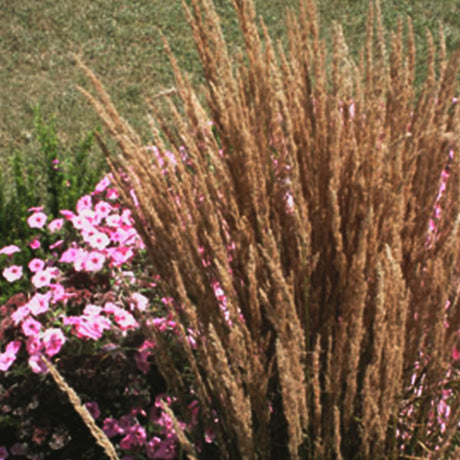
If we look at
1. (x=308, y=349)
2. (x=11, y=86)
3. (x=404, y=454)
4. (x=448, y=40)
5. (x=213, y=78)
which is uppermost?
(x=448, y=40)

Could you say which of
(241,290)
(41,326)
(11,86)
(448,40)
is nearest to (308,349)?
(241,290)

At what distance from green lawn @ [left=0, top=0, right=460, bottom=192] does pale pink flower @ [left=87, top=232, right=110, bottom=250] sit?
230cm

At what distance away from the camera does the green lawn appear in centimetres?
517

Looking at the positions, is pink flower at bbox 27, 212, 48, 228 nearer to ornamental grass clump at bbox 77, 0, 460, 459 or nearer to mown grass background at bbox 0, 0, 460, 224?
ornamental grass clump at bbox 77, 0, 460, 459

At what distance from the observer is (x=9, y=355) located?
88.7 inches

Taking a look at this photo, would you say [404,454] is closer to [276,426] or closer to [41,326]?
[276,426]

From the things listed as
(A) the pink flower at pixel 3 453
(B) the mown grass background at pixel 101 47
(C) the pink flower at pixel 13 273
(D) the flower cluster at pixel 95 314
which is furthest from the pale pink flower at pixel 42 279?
(B) the mown grass background at pixel 101 47

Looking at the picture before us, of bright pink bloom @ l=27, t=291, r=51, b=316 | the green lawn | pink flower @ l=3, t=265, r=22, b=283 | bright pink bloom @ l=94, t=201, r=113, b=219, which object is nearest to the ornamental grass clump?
bright pink bloom @ l=27, t=291, r=51, b=316

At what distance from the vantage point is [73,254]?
251cm

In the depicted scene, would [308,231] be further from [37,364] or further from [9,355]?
[9,355]

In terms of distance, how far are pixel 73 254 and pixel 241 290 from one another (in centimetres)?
112

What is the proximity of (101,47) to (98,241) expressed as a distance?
Answer: 4.06 metres

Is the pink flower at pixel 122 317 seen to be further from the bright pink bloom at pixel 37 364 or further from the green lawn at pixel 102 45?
the green lawn at pixel 102 45

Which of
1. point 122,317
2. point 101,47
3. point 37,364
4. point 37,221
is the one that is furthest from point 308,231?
point 101,47
